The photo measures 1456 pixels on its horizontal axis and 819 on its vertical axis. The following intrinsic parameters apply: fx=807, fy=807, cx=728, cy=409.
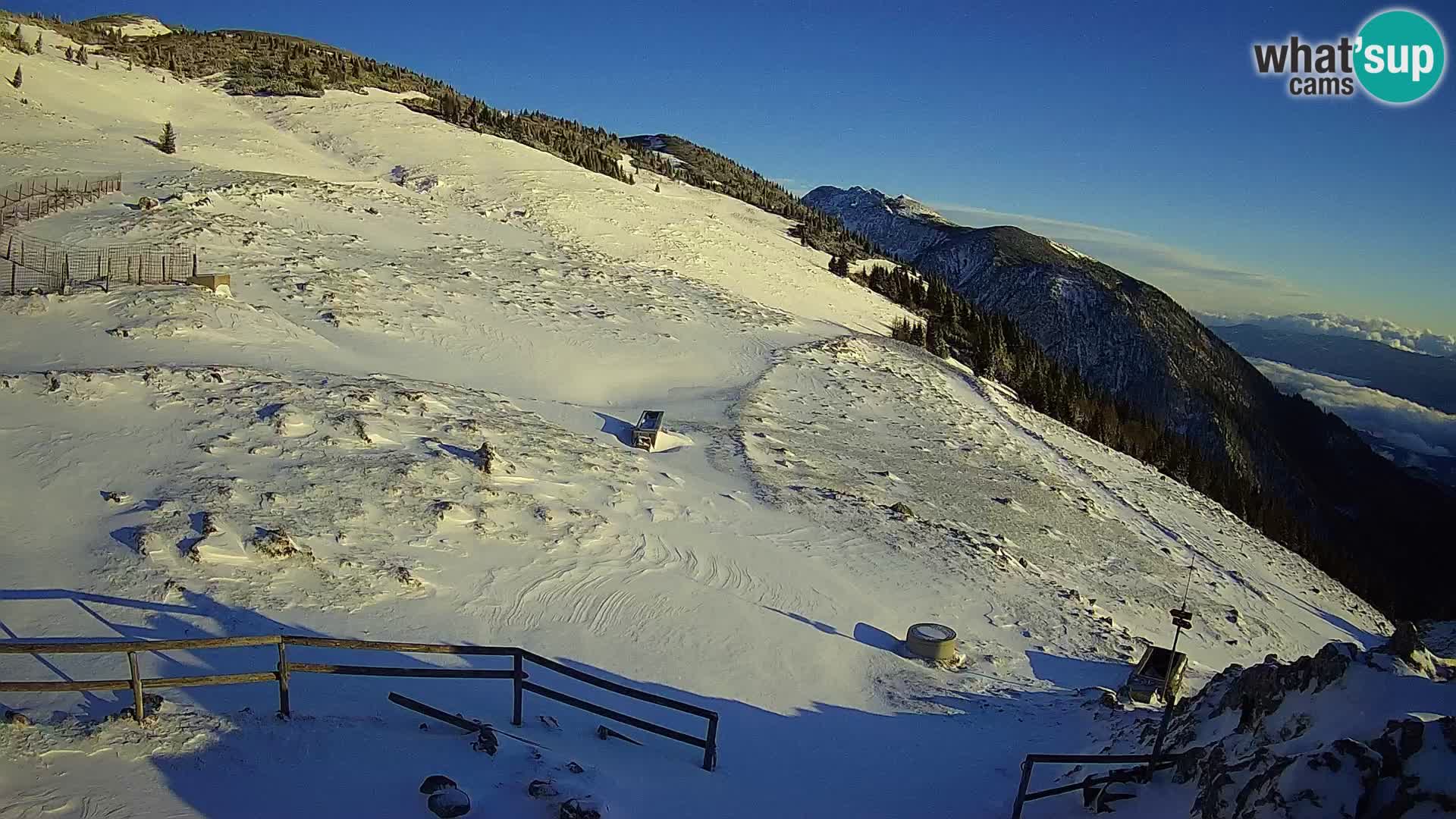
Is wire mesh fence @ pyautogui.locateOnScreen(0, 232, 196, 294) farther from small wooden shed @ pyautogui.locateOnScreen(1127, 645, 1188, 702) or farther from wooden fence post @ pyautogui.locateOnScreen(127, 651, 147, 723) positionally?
small wooden shed @ pyautogui.locateOnScreen(1127, 645, 1188, 702)

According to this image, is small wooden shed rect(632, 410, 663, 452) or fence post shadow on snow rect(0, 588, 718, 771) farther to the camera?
small wooden shed rect(632, 410, 663, 452)

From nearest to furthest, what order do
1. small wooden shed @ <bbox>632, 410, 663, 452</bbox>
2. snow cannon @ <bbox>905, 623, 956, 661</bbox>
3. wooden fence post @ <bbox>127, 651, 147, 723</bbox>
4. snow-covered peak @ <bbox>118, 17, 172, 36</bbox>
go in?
wooden fence post @ <bbox>127, 651, 147, 723</bbox> < snow cannon @ <bbox>905, 623, 956, 661</bbox> < small wooden shed @ <bbox>632, 410, 663, 452</bbox> < snow-covered peak @ <bbox>118, 17, 172, 36</bbox>

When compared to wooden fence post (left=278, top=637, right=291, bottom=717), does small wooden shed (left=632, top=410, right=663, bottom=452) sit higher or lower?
higher

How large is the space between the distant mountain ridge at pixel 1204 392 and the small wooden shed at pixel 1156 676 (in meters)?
78.1

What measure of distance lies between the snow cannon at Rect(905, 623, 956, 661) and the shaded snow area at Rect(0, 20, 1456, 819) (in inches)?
11.8

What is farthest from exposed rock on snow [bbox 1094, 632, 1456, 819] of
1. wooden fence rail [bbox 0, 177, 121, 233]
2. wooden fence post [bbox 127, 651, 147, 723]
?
wooden fence rail [bbox 0, 177, 121, 233]

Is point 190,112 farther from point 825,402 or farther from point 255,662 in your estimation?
point 255,662

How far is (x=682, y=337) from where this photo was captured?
3045cm

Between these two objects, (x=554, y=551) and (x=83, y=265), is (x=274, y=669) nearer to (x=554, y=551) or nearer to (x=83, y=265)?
(x=554, y=551)

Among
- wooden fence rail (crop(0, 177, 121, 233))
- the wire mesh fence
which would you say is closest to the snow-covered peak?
wooden fence rail (crop(0, 177, 121, 233))

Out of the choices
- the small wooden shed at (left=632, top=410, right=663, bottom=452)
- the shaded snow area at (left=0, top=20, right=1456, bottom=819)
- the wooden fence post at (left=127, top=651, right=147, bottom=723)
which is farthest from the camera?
the small wooden shed at (left=632, top=410, right=663, bottom=452)

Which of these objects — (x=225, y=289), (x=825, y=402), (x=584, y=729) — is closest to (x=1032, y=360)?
(x=825, y=402)

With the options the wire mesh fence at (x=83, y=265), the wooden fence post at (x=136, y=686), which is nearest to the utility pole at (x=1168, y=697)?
the wooden fence post at (x=136, y=686)

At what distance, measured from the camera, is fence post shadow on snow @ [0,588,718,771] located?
702 cm
